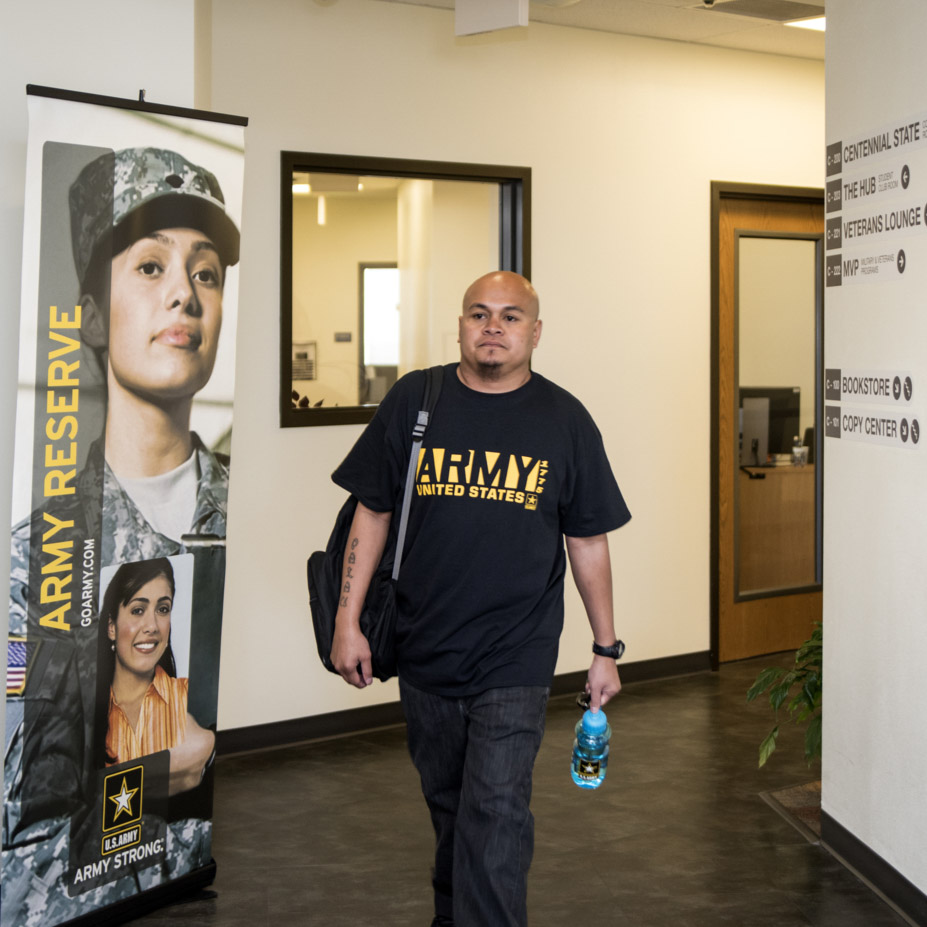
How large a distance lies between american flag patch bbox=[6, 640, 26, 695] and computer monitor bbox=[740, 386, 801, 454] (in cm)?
412

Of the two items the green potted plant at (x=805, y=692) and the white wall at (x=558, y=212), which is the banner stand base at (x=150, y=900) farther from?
the green potted plant at (x=805, y=692)

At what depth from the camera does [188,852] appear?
3.39 meters

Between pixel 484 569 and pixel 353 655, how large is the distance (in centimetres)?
38

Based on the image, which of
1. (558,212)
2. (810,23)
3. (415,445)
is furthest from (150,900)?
(810,23)

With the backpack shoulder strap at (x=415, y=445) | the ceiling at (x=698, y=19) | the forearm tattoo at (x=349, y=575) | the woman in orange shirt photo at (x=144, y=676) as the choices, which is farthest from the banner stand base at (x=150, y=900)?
the ceiling at (x=698, y=19)

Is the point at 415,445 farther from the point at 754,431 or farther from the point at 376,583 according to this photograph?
the point at 754,431

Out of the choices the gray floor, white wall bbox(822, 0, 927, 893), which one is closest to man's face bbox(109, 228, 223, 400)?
the gray floor

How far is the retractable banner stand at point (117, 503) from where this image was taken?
294 cm

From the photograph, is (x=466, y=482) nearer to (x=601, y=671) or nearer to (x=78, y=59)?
(x=601, y=671)

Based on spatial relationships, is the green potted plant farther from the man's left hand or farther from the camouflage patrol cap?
the camouflage patrol cap

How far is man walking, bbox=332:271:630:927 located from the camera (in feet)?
8.64

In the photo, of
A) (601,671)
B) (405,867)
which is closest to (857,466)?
(601,671)

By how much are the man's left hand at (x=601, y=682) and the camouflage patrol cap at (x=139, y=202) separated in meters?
1.46

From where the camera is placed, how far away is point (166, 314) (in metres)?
3.14
